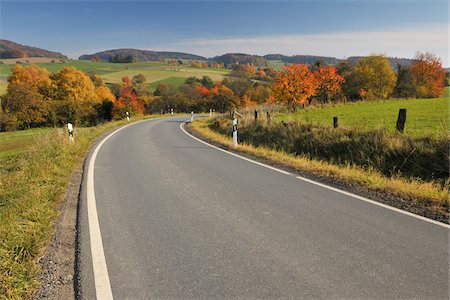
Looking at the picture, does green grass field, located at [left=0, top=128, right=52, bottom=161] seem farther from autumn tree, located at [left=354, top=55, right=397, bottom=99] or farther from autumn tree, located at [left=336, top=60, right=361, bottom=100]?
autumn tree, located at [left=354, top=55, right=397, bottom=99]

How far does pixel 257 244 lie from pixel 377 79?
230 ft

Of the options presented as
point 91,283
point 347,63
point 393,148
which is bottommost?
point 91,283

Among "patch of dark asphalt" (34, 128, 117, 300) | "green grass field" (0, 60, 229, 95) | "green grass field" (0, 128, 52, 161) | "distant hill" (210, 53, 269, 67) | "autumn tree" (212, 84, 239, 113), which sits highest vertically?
"distant hill" (210, 53, 269, 67)

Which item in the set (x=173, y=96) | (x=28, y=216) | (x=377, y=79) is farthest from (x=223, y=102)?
(x=28, y=216)

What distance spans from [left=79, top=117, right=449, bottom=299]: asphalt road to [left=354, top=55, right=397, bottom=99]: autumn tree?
6464 cm

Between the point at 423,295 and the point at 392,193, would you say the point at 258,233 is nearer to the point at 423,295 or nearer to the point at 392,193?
the point at 423,295

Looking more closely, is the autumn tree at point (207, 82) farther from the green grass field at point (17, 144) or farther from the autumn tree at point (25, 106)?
the green grass field at point (17, 144)

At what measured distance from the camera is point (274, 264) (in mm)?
3643

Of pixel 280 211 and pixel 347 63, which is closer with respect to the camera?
pixel 280 211

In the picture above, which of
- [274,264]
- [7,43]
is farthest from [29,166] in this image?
[7,43]

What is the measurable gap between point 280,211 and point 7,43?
17432 centimetres

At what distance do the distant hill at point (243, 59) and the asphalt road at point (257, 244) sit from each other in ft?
456

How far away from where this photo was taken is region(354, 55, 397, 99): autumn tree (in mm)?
64625

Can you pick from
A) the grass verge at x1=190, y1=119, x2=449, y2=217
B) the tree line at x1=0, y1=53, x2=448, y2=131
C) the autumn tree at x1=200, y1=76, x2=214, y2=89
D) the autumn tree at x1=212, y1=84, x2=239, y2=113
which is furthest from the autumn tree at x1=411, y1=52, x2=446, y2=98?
the grass verge at x1=190, y1=119, x2=449, y2=217
